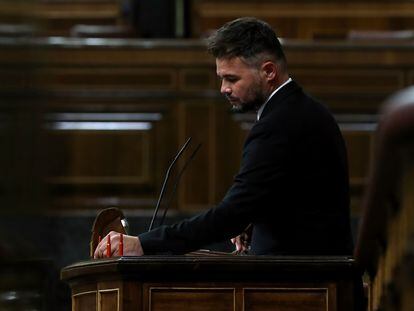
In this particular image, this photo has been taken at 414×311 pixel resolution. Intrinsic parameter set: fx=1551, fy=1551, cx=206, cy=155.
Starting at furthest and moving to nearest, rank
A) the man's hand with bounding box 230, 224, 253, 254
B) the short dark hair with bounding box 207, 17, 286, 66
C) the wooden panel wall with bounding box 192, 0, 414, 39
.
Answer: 1. the wooden panel wall with bounding box 192, 0, 414, 39
2. the man's hand with bounding box 230, 224, 253, 254
3. the short dark hair with bounding box 207, 17, 286, 66

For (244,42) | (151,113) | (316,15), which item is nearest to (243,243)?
(244,42)

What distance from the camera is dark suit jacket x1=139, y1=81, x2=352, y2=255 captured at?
438 cm

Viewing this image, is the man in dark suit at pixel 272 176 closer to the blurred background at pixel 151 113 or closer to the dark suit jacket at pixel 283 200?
the dark suit jacket at pixel 283 200

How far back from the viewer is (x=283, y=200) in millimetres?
4430

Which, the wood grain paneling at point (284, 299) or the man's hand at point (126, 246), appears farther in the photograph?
the man's hand at point (126, 246)

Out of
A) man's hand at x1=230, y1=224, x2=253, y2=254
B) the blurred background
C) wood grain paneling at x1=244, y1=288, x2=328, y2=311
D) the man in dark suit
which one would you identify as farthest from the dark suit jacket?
the blurred background

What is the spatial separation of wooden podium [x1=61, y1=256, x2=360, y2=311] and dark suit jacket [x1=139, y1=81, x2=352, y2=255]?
222 millimetres

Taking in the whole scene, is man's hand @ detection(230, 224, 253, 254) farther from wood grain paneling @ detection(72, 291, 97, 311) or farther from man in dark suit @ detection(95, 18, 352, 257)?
wood grain paneling @ detection(72, 291, 97, 311)

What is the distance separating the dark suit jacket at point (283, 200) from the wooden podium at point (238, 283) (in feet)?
0.73

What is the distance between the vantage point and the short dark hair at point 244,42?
15.2 ft

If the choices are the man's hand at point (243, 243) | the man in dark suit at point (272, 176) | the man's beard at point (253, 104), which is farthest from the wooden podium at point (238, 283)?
the man's hand at point (243, 243)

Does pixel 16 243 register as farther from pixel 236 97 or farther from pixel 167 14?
pixel 167 14

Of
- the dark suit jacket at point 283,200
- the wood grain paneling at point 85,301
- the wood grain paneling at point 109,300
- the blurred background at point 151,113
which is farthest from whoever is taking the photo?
the blurred background at point 151,113

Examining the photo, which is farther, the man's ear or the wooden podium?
the man's ear
